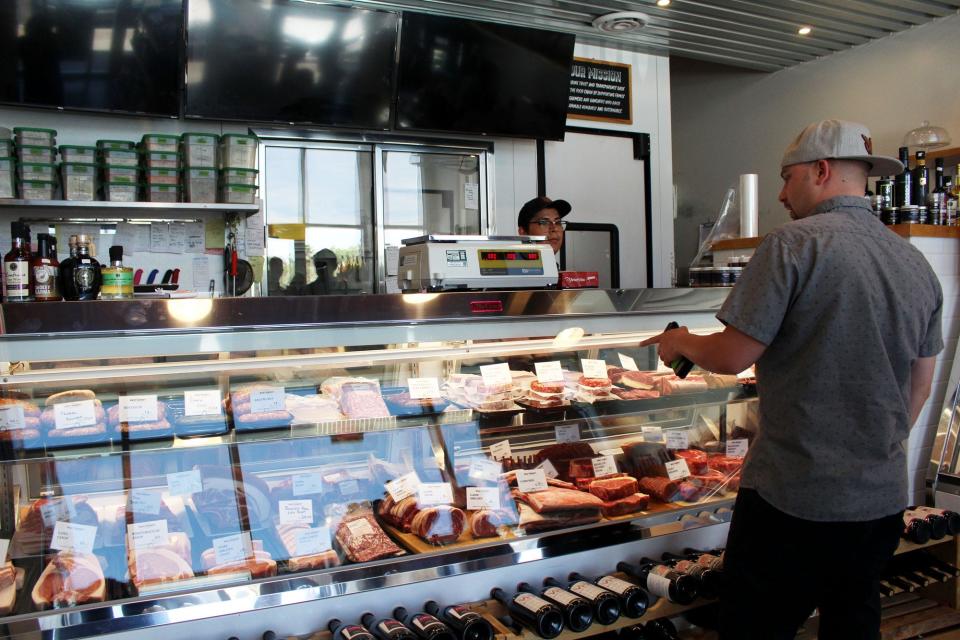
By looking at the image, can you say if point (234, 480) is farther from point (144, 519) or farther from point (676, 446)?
point (676, 446)

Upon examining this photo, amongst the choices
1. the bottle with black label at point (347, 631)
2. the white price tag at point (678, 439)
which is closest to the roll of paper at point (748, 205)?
the white price tag at point (678, 439)

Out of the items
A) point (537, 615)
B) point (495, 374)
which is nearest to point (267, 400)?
point (495, 374)

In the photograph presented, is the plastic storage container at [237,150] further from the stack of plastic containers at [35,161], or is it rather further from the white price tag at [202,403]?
the white price tag at [202,403]

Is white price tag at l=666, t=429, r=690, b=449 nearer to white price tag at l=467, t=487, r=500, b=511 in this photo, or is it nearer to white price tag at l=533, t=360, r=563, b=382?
white price tag at l=533, t=360, r=563, b=382

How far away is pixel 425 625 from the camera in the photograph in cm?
207

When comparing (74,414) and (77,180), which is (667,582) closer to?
(74,414)

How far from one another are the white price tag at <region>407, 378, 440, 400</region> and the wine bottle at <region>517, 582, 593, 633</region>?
0.69 metres

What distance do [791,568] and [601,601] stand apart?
558 mm

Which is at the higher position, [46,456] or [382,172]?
[382,172]

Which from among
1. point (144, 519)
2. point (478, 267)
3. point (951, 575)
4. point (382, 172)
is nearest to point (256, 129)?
point (382, 172)

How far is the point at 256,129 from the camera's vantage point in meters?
5.18

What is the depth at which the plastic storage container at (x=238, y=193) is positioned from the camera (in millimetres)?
4695

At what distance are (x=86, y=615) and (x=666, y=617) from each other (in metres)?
1.81

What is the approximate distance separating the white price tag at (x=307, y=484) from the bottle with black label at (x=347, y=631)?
39 cm
